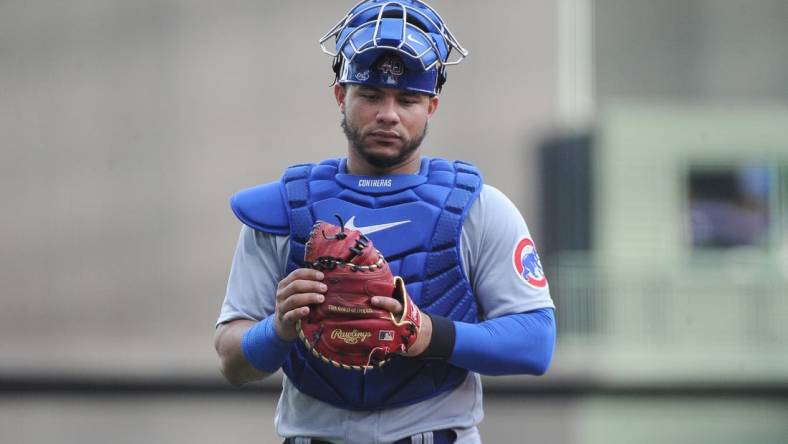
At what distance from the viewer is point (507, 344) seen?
280 cm

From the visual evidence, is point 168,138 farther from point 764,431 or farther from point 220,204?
point 764,431

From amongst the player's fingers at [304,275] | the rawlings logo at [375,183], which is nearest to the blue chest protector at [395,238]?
the rawlings logo at [375,183]

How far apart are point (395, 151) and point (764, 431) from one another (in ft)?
32.6

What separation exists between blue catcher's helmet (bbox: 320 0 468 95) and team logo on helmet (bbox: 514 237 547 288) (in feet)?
1.38

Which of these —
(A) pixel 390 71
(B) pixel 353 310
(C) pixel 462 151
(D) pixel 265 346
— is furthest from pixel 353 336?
(C) pixel 462 151

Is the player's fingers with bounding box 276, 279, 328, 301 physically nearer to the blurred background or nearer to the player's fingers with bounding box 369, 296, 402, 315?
the player's fingers with bounding box 369, 296, 402, 315

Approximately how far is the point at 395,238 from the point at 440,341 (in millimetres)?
285

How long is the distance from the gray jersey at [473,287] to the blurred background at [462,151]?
10.2 metres

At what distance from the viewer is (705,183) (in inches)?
529

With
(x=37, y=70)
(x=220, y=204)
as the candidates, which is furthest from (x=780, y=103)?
(x=37, y=70)

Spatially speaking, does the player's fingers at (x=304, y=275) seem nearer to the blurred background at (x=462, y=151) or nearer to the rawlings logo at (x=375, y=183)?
the rawlings logo at (x=375, y=183)

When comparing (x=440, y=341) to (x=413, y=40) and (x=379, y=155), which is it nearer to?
(x=379, y=155)

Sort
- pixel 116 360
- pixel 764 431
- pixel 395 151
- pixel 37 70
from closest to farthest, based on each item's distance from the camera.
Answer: pixel 395 151
pixel 764 431
pixel 116 360
pixel 37 70

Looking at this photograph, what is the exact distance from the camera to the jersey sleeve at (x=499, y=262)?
2877 mm
